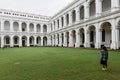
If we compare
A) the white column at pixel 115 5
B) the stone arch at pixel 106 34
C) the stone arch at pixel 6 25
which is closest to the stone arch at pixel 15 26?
the stone arch at pixel 6 25

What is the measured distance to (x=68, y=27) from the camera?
4047 cm

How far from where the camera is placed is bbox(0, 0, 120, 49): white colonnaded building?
2778cm

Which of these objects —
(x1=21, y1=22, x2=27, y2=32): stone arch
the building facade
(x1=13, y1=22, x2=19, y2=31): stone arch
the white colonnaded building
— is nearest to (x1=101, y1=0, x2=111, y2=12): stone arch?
the white colonnaded building

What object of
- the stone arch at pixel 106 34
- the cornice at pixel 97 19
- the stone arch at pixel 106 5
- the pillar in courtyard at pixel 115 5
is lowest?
the stone arch at pixel 106 34

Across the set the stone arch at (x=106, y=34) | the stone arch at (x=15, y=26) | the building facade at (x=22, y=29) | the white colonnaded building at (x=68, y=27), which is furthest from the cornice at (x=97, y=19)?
the stone arch at (x=15, y=26)

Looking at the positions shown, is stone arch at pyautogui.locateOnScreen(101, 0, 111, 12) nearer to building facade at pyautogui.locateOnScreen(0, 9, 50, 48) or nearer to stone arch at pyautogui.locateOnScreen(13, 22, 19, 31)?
building facade at pyautogui.locateOnScreen(0, 9, 50, 48)

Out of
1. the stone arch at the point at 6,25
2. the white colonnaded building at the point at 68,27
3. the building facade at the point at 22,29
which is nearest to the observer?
the white colonnaded building at the point at 68,27

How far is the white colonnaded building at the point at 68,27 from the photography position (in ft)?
91.1

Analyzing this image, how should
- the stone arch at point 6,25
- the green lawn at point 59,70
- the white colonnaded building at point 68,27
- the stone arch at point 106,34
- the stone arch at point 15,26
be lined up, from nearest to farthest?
the green lawn at point 59,70 → the white colonnaded building at point 68,27 → the stone arch at point 106,34 → the stone arch at point 6,25 → the stone arch at point 15,26

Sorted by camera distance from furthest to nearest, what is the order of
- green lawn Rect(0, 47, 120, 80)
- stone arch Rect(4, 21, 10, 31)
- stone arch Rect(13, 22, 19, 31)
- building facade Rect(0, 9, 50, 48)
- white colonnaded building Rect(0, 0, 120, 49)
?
stone arch Rect(13, 22, 19, 31), stone arch Rect(4, 21, 10, 31), building facade Rect(0, 9, 50, 48), white colonnaded building Rect(0, 0, 120, 49), green lawn Rect(0, 47, 120, 80)

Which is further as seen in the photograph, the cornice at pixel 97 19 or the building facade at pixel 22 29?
the building facade at pixel 22 29

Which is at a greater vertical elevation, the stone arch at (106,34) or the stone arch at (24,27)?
the stone arch at (24,27)

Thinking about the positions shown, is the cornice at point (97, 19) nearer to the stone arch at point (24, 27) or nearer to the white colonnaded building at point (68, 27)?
the white colonnaded building at point (68, 27)

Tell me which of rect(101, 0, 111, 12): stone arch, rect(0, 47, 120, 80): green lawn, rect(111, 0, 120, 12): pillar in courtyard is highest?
rect(101, 0, 111, 12): stone arch
